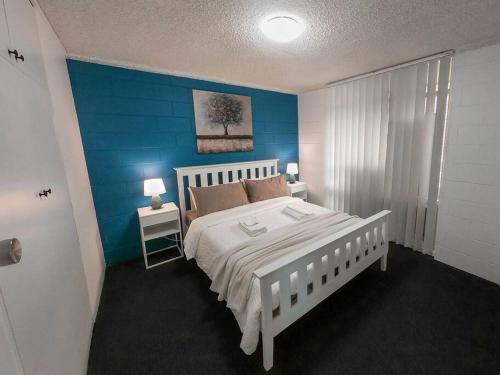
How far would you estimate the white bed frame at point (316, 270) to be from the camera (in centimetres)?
131

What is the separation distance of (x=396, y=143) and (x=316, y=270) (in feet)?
7.08

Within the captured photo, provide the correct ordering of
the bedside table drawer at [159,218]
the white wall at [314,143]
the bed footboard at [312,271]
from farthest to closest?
the white wall at [314,143] → the bedside table drawer at [159,218] → the bed footboard at [312,271]

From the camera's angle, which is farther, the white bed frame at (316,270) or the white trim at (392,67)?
the white trim at (392,67)

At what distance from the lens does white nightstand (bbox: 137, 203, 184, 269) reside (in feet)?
8.03

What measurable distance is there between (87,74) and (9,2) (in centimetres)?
140

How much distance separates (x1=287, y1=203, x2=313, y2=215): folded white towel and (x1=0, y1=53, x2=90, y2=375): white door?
2.06 m

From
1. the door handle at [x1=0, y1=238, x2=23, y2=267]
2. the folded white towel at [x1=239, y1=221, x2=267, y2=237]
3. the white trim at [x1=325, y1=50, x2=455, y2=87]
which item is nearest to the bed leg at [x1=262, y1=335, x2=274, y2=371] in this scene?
the folded white towel at [x1=239, y1=221, x2=267, y2=237]

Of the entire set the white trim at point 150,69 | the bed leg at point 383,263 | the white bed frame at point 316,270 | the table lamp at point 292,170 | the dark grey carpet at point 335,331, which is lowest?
the dark grey carpet at point 335,331

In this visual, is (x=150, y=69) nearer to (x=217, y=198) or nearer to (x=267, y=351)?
(x=217, y=198)

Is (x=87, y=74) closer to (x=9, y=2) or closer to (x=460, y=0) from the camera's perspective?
(x=9, y=2)

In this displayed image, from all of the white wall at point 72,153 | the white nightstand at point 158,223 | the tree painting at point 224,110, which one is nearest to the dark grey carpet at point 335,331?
the white wall at point 72,153

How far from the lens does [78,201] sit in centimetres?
184

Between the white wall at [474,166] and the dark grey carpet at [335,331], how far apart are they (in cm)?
27

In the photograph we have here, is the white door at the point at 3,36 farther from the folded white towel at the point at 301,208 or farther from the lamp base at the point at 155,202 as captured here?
the folded white towel at the point at 301,208
